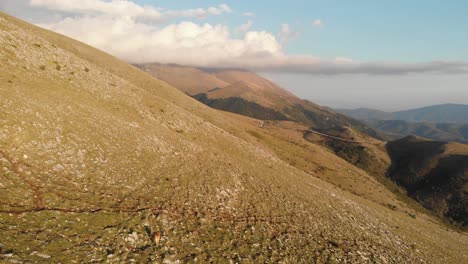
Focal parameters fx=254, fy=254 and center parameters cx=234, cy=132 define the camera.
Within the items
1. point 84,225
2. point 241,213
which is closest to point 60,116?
point 84,225

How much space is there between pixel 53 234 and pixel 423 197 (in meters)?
135

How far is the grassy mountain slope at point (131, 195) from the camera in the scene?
14688 millimetres

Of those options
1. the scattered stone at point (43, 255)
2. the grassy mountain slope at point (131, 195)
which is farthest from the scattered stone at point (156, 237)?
the scattered stone at point (43, 255)

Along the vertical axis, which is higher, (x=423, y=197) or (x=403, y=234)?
(x=403, y=234)

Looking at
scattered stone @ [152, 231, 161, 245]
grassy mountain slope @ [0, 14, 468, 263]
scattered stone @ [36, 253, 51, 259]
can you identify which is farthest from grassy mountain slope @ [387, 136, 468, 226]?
scattered stone @ [36, 253, 51, 259]

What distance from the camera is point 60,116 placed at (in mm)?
26812

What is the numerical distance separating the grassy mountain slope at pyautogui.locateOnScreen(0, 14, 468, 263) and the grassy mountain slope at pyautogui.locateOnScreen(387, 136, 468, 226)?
83.3 m

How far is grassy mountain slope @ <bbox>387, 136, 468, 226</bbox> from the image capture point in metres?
100

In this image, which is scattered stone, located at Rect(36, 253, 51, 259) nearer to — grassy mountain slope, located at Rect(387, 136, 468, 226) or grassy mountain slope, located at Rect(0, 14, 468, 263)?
grassy mountain slope, located at Rect(0, 14, 468, 263)

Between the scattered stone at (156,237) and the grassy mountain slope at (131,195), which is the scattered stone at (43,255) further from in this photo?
the scattered stone at (156,237)

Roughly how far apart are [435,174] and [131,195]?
150 metres

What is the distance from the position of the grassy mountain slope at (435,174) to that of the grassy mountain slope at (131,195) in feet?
273

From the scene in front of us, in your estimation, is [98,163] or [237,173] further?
[237,173]

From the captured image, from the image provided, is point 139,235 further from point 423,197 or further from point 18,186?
point 423,197
